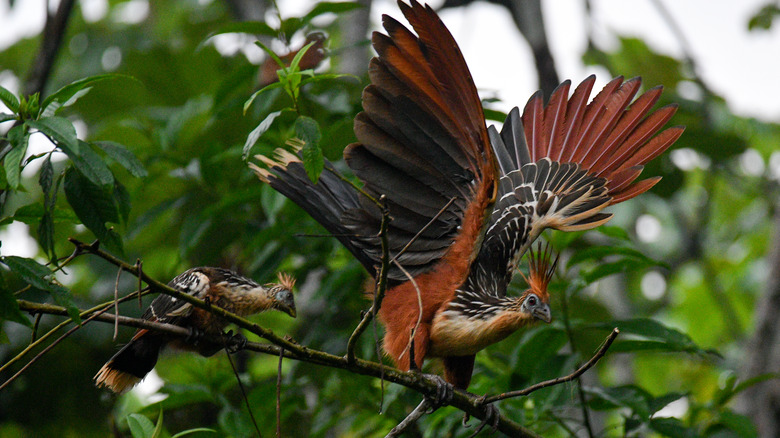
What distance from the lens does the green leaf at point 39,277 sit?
1.93 m

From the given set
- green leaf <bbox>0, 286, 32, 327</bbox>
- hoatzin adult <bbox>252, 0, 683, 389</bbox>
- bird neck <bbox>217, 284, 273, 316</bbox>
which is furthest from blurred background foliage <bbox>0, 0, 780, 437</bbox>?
bird neck <bbox>217, 284, 273, 316</bbox>

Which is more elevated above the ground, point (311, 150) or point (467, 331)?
point (311, 150)

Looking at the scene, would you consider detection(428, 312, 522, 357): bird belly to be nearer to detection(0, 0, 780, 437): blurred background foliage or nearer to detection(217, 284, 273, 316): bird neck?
detection(0, 0, 780, 437): blurred background foliage

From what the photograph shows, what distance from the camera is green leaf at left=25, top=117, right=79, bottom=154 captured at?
76.2 inches

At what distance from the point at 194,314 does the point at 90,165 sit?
660 millimetres

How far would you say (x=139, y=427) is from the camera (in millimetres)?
2309

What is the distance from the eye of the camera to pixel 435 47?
2594 millimetres

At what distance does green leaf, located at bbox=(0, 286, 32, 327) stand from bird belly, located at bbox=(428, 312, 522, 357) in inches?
64.0

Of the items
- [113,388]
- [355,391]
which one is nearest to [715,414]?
[355,391]

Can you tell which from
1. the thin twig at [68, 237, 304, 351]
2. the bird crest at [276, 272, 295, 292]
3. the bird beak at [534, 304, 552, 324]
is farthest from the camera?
the bird beak at [534, 304, 552, 324]

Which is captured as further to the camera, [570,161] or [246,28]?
[570,161]

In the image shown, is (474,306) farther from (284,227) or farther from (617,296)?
(617,296)

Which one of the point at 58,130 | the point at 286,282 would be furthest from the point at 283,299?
the point at 58,130

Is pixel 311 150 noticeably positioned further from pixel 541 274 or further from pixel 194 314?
pixel 541 274
